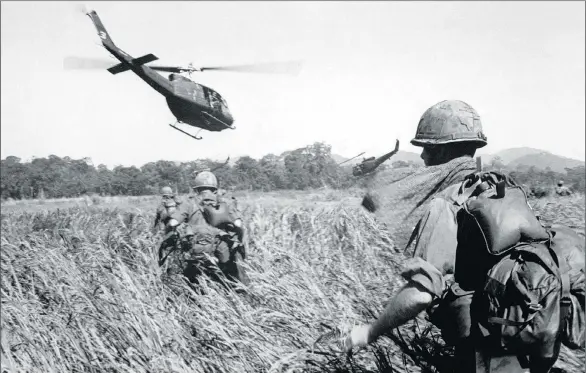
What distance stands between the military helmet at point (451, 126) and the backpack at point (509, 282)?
1.34ft

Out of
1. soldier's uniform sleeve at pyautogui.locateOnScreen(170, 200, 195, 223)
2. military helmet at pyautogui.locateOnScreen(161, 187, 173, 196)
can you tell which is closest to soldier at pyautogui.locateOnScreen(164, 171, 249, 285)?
soldier's uniform sleeve at pyautogui.locateOnScreen(170, 200, 195, 223)

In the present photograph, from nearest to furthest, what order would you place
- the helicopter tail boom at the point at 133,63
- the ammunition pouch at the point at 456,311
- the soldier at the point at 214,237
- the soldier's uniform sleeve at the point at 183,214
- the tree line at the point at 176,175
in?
the ammunition pouch at the point at 456,311 < the soldier at the point at 214,237 < the soldier's uniform sleeve at the point at 183,214 < the helicopter tail boom at the point at 133,63 < the tree line at the point at 176,175

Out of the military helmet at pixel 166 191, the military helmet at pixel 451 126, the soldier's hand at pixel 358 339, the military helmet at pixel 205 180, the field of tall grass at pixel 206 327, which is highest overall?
the military helmet at pixel 451 126

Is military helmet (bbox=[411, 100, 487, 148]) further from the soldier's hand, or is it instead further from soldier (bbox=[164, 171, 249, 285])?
soldier (bbox=[164, 171, 249, 285])

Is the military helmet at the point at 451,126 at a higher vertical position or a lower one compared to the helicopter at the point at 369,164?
higher

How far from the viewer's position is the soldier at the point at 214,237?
21.5ft

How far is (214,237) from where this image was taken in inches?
264

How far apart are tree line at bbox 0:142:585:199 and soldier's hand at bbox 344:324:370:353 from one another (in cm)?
617

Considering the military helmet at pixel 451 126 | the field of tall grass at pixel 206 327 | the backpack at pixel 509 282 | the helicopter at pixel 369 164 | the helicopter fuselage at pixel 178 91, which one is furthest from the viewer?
the helicopter fuselage at pixel 178 91

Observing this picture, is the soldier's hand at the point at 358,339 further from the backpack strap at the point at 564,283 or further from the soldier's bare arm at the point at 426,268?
the backpack strap at the point at 564,283

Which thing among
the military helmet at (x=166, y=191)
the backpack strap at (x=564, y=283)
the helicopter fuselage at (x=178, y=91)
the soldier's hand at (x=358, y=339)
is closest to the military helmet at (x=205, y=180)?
the helicopter fuselage at (x=178, y=91)

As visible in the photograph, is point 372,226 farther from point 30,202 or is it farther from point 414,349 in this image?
point 30,202

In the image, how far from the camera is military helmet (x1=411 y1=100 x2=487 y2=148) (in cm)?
215

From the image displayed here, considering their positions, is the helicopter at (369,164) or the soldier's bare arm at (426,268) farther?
the helicopter at (369,164)
